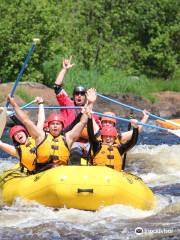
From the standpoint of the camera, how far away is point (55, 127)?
7676 millimetres

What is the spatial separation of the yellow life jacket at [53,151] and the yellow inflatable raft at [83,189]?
0.83ft

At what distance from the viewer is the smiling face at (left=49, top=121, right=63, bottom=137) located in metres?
7.65

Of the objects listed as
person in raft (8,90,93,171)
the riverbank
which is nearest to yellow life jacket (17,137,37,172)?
person in raft (8,90,93,171)

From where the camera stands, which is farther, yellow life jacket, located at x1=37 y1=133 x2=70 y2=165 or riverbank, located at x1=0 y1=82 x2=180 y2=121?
riverbank, located at x1=0 y1=82 x2=180 y2=121

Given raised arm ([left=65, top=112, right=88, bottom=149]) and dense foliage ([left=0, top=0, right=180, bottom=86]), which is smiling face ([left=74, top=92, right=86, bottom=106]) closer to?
raised arm ([left=65, top=112, right=88, bottom=149])

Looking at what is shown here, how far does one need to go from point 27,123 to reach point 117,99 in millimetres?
12806

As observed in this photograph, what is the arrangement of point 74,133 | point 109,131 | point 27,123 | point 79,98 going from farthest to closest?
point 79,98
point 109,131
point 74,133
point 27,123

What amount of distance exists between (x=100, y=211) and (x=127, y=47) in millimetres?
23300

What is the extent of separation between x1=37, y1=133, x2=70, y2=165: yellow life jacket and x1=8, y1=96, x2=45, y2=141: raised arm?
0.09 m

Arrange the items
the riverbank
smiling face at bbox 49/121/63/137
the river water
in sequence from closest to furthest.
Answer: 1. the river water
2. smiling face at bbox 49/121/63/137
3. the riverbank

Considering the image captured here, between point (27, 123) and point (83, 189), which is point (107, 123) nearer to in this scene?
point (27, 123)

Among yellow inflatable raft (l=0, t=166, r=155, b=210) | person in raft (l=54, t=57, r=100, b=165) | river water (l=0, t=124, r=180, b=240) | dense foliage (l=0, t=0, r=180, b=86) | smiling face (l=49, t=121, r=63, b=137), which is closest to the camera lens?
river water (l=0, t=124, r=180, b=240)

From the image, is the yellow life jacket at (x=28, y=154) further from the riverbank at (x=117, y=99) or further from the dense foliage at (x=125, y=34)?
the dense foliage at (x=125, y=34)

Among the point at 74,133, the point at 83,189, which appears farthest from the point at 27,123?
the point at 83,189
